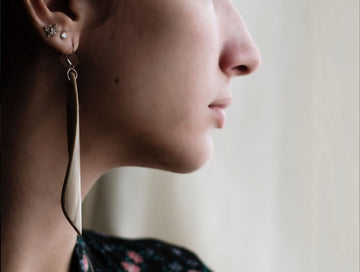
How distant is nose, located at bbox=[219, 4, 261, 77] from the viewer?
764 mm

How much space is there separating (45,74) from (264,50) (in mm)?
624

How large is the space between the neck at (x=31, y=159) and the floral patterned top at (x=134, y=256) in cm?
20

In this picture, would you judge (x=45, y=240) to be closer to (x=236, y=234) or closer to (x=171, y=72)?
(x=171, y=72)

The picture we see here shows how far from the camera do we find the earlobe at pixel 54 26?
0.66 meters

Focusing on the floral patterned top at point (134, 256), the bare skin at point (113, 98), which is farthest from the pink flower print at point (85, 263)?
the bare skin at point (113, 98)

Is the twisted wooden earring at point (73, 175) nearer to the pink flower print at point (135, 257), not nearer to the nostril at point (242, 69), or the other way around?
the nostril at point (242, 69)

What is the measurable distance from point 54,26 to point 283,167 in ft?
2.21

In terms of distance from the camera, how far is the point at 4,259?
2.46 feet

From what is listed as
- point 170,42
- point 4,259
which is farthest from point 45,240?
point 170,42

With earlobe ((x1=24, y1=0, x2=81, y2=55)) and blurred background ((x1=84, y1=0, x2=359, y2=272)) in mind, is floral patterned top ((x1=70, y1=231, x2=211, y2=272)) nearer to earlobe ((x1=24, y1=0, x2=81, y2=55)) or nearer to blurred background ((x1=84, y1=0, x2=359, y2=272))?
blurred background ((x1=84, y1=0, x2=359, y2=272))

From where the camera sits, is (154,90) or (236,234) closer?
(154,90)

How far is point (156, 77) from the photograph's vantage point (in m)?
0.71

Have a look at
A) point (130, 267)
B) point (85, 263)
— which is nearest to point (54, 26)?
point (85, 263)

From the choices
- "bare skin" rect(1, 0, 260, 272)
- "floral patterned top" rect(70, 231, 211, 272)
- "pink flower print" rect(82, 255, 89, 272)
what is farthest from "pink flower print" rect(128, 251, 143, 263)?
"bare skin" rect(1, 0, 260, 272)
